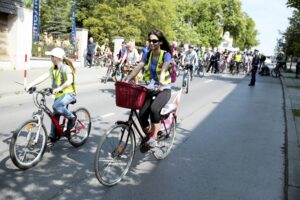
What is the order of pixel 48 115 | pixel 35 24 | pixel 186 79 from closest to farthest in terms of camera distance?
pixel 48 115 < pixel 186 79 < pixel 35 24

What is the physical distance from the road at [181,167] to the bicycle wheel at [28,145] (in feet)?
0.40

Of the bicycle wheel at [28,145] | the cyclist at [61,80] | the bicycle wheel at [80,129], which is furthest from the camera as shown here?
the bicycle wheel at [80,129]

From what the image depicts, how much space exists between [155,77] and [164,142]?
121 centimetres

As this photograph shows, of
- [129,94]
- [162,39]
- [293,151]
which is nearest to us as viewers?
[129,94]

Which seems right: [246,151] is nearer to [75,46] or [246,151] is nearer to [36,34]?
[36,34]

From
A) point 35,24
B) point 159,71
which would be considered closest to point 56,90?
point 159,71

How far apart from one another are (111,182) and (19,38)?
16.7 meters

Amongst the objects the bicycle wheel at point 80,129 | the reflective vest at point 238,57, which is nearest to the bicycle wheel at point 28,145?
the bicycle wheel at point 80,129

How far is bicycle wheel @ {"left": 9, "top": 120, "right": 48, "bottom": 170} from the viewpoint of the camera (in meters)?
4.78

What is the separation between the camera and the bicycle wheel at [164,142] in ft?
19.0

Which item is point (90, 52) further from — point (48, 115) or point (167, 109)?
point (167, 109)

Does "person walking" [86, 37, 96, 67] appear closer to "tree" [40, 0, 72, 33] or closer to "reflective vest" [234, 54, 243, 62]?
"reflective vest" [234, 54, 243, 62]

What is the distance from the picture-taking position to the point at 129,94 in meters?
4.45

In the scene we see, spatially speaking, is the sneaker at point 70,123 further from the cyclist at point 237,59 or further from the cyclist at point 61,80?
the cyclist at point 237,59
